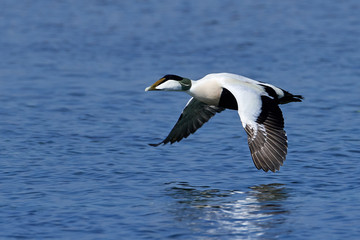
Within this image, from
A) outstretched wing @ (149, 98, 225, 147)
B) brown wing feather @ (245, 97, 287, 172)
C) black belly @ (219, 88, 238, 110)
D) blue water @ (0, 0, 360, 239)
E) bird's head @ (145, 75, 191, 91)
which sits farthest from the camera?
outstretched wing @ (149, 98, 225, 147)

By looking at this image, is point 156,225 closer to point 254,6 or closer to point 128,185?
point 128,185

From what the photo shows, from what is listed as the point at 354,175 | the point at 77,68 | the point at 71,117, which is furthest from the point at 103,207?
the point at 77,68

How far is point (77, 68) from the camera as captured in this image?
19.1 meters

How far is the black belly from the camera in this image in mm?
11016

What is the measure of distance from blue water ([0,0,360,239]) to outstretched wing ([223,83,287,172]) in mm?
394

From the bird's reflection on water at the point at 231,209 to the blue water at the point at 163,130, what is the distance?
0.07ft

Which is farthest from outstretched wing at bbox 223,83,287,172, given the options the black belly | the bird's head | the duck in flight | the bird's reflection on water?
the bird's head

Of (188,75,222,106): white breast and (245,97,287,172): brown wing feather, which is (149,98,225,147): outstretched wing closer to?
(188,75,222,106): white breast

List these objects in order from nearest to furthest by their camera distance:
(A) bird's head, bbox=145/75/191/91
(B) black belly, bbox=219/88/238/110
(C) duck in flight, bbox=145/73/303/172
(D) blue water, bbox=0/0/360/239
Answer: (D) blue water, bbox=0/0/360/239
(C) duck in flight, bbox=145/73/303/172
(A) bird's head, bbox=145/75/191/91
(B) black belly, bbox=219/88/238/110

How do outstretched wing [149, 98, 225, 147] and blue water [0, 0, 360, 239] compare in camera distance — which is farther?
outstretched wing [149, 98, 225, 147]

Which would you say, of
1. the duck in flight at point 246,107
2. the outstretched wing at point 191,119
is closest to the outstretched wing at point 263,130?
the duck in flight at point 246,107

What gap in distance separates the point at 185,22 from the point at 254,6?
4108 mm

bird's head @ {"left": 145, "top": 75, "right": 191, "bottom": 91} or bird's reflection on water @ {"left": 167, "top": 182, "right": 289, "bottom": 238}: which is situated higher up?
bird's head @ {"left": 145, "top": 75, "right": 191, "bottom": 91}

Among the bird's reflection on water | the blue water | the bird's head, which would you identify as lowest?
A: the bird's reflection on water
